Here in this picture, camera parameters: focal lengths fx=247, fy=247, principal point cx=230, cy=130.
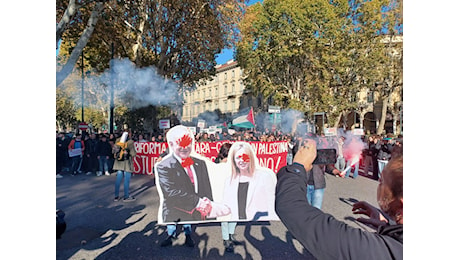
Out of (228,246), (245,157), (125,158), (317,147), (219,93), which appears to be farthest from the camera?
(125,158)

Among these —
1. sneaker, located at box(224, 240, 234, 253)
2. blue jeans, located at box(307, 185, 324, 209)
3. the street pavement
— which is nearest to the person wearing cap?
the street pavement

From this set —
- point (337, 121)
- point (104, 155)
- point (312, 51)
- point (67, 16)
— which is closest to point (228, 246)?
point (337, 121)

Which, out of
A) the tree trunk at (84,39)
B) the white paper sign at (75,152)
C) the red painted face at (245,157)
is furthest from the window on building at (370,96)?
the white paper sign at (75,152)

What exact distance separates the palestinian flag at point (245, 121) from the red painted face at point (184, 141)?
722 millimetres

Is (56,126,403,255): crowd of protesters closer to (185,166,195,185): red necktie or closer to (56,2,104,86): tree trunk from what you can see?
(185,166,195,185): red necktie

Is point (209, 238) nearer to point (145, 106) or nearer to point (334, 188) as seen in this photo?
point (145, 106)

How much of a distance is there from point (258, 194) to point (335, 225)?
5.84ft

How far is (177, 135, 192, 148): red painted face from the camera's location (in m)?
2.52

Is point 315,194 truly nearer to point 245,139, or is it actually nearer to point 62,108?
point 245,139

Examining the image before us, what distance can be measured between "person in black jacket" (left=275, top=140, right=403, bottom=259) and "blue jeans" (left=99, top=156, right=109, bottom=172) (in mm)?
6278

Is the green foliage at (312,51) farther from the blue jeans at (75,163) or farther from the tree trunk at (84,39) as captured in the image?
the blue jeans at (75,163)

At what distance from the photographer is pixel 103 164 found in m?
6.59

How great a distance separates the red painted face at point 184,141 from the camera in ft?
8.27
